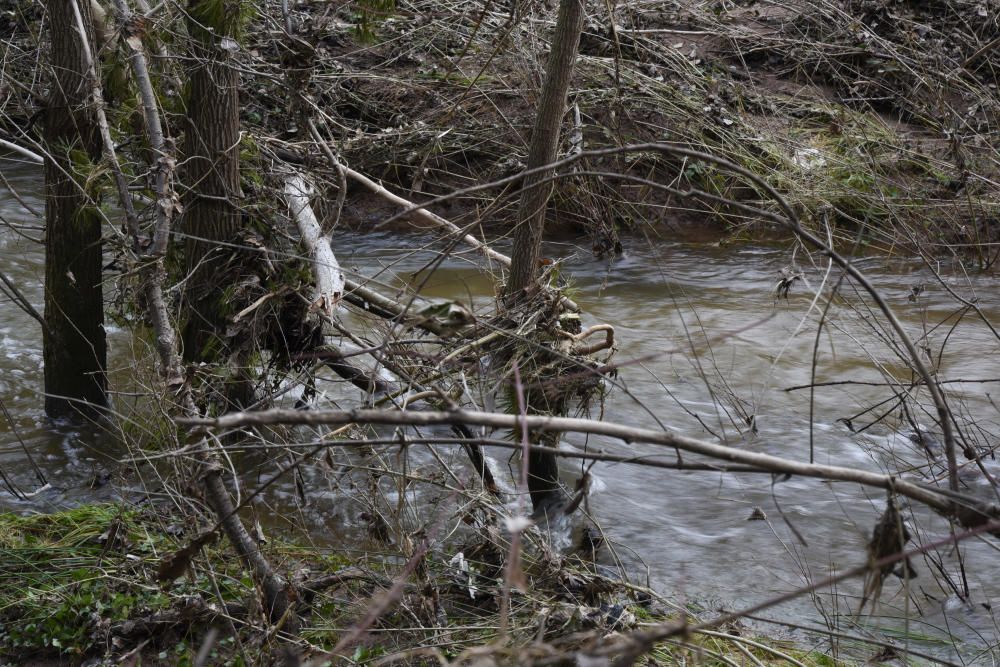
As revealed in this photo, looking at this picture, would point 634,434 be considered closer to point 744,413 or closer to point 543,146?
point 543,146

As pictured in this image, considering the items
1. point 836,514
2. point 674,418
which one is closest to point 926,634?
point 836,514

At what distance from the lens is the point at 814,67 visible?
9984mm

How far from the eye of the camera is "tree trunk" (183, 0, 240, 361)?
4.39 metres

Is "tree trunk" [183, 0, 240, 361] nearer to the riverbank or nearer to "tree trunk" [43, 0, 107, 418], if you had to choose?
"tree trunk" [43, 0, 107, 418]

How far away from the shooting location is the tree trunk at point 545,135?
384cm

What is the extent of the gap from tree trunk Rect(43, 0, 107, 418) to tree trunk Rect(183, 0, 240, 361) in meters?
0.52

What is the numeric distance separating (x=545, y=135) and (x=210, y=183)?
1843 millimetres

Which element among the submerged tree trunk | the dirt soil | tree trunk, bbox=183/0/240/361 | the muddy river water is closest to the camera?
the submerged tree trunk

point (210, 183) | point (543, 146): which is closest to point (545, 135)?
point (543, 146)

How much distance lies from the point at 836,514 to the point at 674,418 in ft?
4.62

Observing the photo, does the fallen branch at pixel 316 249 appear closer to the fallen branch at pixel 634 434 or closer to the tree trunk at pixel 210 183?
the tree trunk at pixel 210 183

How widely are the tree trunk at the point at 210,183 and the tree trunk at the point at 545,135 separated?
152cm

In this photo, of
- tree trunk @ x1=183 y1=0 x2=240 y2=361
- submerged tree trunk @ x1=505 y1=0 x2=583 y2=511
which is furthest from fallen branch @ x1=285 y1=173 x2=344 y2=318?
submerged tree trunk @ x1=505 y1=0 x2=583 y2=511

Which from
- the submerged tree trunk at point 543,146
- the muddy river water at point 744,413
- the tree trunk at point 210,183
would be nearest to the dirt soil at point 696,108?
the muddy river water at point 744,413
